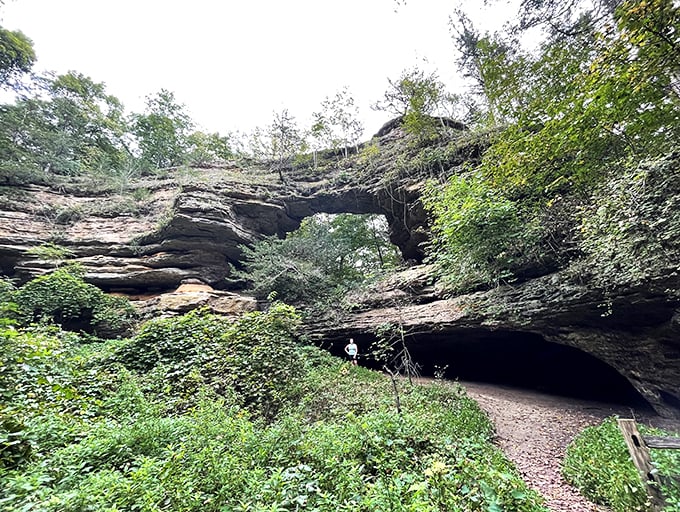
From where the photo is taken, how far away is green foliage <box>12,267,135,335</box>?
26.6 ft

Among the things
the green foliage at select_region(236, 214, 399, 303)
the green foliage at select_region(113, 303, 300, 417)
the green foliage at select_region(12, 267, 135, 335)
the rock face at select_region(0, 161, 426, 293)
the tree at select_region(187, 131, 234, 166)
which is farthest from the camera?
the tree at select_region(187, 131, 234, 166)

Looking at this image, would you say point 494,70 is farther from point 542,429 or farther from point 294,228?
point 294,228

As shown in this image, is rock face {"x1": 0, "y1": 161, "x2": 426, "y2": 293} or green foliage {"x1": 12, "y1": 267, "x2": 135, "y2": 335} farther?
rock face {"x1": 0, "y1": 161, "x2": 426, "y2": 293}

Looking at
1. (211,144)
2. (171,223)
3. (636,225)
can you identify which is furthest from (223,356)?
(211,144)

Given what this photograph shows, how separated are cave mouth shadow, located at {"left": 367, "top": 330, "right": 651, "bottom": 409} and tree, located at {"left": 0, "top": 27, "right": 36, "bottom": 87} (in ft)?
74.8

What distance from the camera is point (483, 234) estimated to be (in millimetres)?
6555

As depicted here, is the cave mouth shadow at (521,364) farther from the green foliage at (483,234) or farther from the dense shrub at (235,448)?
the dense shrub at (235,448)

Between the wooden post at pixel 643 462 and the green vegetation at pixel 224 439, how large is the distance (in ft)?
3.49

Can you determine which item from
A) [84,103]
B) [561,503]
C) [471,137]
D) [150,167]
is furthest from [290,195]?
[84,103]

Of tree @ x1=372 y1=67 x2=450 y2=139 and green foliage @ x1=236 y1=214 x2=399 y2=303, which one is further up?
tree @ x1=372 y1=67 x2=450 y2=139

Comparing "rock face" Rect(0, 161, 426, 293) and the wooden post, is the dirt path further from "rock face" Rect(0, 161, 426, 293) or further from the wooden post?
"rock face" Rect(0, 161, 426, 293)

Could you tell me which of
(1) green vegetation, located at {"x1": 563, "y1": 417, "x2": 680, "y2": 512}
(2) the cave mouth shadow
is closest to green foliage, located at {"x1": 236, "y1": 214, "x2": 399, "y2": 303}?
(2) the cave mouth shadow

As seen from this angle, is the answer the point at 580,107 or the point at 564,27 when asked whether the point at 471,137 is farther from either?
the point at 580,107

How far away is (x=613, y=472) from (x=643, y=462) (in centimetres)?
73
